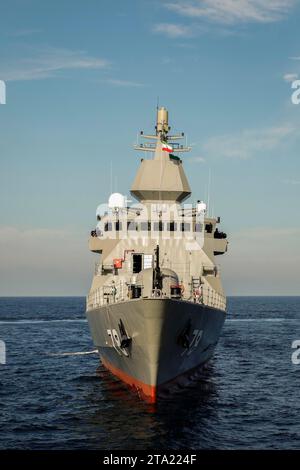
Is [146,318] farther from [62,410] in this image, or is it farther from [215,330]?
[215,330]

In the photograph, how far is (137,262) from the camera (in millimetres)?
26688

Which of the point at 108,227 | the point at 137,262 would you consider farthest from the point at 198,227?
the point at 108,227

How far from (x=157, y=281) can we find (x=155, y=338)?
6.94 ft

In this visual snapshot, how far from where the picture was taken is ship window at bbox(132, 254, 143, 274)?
26375mm

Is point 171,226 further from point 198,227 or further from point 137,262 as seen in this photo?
point 137,262

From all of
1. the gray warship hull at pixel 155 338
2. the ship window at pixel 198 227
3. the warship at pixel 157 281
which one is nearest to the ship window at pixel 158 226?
the warship at pixel 157 281

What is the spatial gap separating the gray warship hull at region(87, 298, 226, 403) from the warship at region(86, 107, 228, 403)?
0.04 meters

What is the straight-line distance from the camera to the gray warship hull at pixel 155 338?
18719 millimetres

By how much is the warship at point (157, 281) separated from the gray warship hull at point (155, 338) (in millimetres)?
40

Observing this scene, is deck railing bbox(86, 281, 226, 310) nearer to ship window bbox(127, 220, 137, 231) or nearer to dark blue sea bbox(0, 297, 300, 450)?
ship window bbox(127, 220, 137, 231)

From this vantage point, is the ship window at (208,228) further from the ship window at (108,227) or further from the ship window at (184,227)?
the ship window at (108,227)
